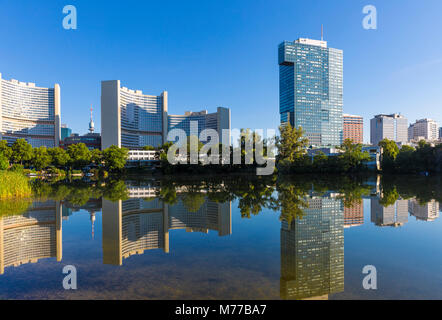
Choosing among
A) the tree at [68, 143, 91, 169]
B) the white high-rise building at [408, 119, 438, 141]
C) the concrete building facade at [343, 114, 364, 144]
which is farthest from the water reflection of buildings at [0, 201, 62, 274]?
the white high-rise building at [408, 119, 438, 141]

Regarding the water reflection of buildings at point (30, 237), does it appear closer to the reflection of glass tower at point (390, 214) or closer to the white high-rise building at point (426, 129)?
the reflection of glass tower at point (390, 214)

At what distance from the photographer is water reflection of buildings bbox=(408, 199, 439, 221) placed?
1109 centimetres

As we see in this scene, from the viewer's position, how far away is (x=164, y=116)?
408ft

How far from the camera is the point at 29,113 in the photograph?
10962 centimetres

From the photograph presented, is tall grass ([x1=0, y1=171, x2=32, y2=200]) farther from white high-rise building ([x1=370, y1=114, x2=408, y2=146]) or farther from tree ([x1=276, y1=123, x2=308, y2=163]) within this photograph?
white high-rise building ([x1=370, y1=114, x2=408, y2=146])

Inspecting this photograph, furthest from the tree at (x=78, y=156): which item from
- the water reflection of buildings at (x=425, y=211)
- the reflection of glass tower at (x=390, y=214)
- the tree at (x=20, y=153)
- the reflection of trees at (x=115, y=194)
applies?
the water reflection of buildings at (x=425, y=211)

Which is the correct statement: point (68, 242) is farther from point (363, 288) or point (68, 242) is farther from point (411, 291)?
point (411, 291)

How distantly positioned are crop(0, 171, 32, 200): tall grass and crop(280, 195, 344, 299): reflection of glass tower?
58.0 ft

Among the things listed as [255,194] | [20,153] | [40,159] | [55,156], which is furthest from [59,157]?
[255,194]

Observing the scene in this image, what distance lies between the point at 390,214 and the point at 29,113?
13663 cm

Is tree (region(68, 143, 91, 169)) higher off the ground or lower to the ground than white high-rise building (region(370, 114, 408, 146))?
lower

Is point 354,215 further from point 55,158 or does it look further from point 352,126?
point 352,126

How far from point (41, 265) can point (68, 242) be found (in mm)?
2012
